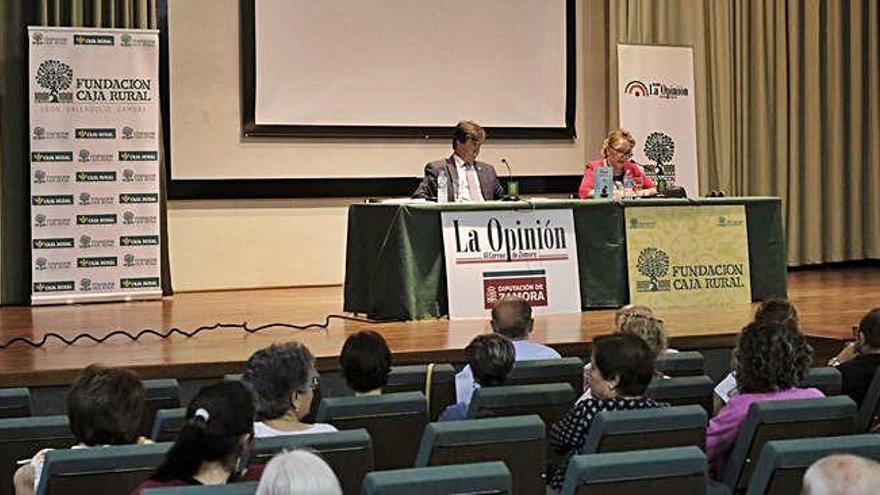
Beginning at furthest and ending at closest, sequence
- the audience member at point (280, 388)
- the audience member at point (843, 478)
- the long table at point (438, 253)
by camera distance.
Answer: the long table at point (438, 253)
the audience member at point (280, 388)
the audience member at point (843, 478)

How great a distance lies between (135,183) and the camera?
9.48 meters

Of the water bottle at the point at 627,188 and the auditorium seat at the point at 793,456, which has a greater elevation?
the water bottle at the point at 627,188

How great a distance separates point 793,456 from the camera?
312 centimetres

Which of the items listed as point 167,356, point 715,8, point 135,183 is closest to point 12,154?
point 135,183

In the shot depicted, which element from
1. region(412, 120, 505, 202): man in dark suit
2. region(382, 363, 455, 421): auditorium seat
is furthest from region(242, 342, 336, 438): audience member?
region(412, 120, 505, 202): man in dark suit

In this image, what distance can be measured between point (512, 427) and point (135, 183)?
656cm

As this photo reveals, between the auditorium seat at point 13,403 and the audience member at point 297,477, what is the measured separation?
2391mm

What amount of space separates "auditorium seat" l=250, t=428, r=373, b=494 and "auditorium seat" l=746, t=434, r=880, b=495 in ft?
3.16

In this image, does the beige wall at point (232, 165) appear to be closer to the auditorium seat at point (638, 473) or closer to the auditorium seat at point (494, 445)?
the auditorium seat at point (494, 445)

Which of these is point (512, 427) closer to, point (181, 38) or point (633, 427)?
point (633, 427)

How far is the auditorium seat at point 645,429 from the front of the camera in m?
3.50

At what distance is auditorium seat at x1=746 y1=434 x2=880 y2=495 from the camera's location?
3.13m

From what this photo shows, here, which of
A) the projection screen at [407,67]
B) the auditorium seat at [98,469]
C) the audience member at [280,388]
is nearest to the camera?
the auditorium seat at [98,469]

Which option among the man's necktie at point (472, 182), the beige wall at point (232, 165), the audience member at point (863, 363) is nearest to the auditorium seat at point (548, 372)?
the audience member at point (863, 363)
